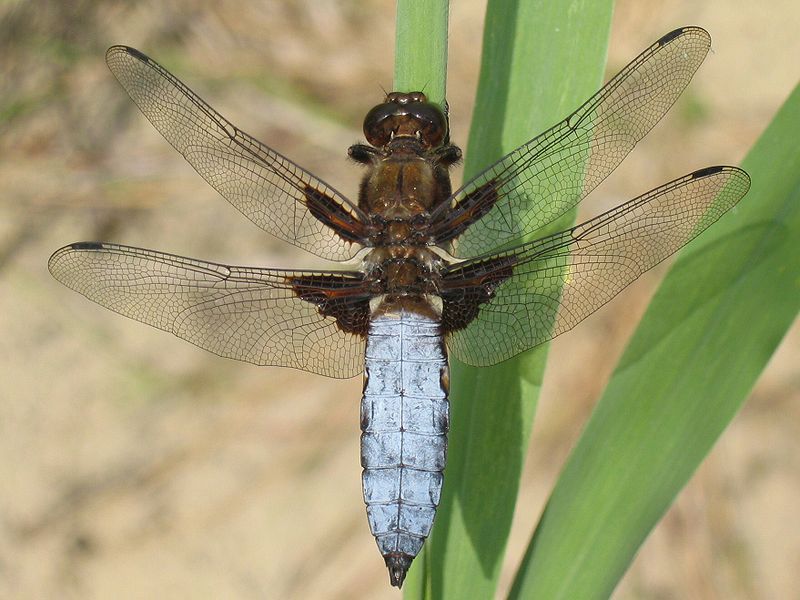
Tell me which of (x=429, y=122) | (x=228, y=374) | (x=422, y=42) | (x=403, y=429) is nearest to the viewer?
(x=422, y=42)

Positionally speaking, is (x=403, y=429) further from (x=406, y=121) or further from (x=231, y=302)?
(x=406, y=121)

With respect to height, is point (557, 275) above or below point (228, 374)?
below

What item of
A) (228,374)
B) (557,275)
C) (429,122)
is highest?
(228,374)

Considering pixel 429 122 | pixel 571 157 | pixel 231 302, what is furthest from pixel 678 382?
pixel 231 302

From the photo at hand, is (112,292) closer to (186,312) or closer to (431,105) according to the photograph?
(186,312)

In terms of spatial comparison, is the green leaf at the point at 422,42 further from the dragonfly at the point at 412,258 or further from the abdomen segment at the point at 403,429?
the abdomen segment at the point at 403,429

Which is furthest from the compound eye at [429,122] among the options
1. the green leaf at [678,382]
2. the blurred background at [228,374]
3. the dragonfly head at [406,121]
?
the blurred background at [228,374]
